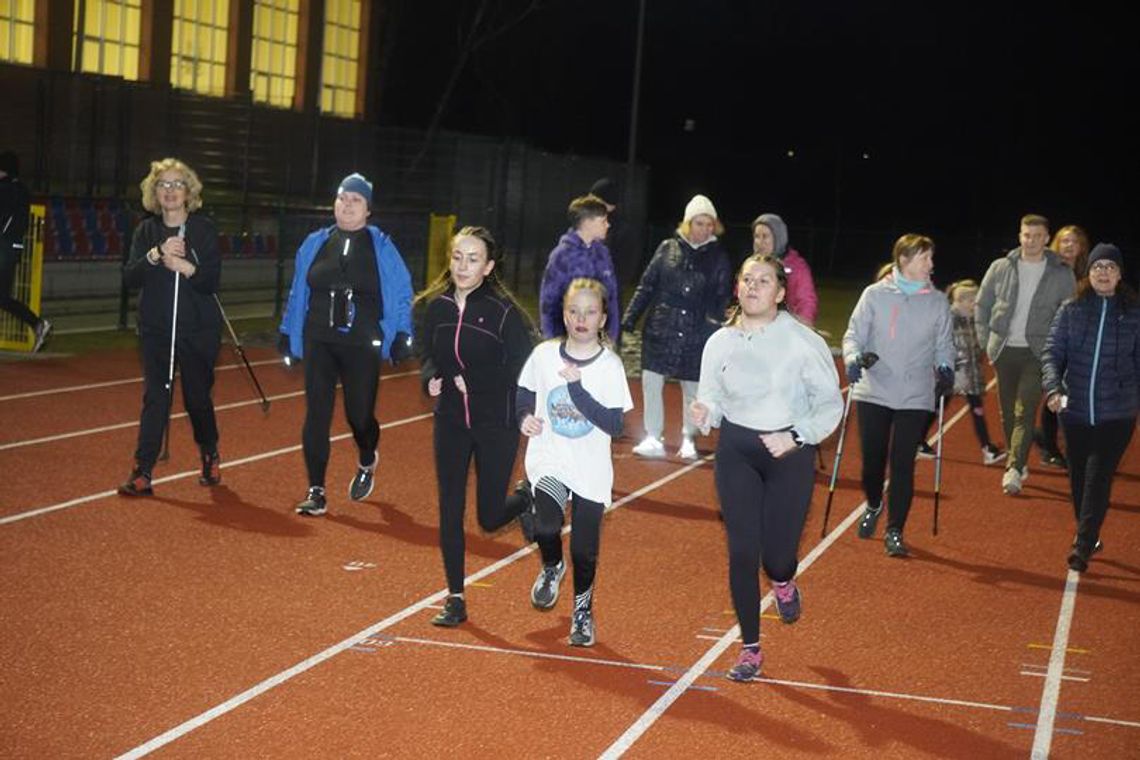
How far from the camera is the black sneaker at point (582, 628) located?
787cm

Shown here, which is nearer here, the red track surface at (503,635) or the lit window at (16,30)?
the red track surface at (503,635)

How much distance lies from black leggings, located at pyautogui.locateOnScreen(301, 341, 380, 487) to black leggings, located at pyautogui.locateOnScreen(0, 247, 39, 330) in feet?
28.2

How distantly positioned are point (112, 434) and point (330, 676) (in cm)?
702

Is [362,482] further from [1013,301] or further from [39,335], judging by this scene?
[39,335]

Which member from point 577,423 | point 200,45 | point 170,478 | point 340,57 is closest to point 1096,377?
point 577,423

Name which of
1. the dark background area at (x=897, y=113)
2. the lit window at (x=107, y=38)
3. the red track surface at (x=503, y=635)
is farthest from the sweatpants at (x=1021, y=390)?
the dark background area at (x=897, y=113)

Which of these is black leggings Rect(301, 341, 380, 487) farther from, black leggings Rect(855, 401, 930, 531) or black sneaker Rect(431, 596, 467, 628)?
black leggings Rect(855, 401, 930, 531)

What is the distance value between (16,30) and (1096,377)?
94.3 ft

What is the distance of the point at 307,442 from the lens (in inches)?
424

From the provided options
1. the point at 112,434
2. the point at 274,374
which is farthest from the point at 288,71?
the point at 112,434

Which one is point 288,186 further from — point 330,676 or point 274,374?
point 330,676

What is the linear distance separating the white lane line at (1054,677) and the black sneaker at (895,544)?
37.7 inches

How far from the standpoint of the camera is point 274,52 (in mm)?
42469

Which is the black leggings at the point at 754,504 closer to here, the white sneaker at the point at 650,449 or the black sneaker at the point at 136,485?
the black sneaker at the point at 136,485
